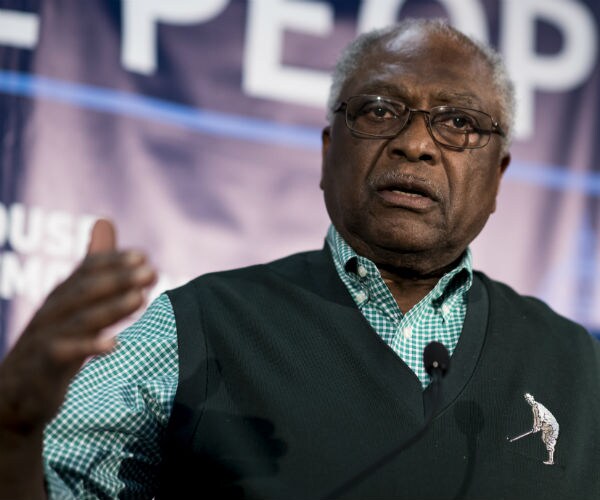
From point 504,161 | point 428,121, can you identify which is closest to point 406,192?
point 428,121

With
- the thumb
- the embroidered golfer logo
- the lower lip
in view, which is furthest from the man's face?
the thumb

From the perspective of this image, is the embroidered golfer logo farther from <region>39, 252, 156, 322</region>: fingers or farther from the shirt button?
<region>39, 252, 156, 322</region>: fingers

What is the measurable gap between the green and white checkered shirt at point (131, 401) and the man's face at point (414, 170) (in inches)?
4.3

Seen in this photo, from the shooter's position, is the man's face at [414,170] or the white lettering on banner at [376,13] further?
the white lettering on banner at [376,13]

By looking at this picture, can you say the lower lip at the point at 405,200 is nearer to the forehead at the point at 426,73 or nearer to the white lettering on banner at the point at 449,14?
the forehead at the point at 426,73

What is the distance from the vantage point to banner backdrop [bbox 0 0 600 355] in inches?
95.5

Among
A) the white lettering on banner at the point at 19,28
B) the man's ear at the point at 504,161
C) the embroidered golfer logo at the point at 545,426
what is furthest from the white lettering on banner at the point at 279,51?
the embroidered golfer logo at the point at 545,426

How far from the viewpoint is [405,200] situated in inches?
63.9

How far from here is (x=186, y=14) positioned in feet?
8.46

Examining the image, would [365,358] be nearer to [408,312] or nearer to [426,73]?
[408,312]

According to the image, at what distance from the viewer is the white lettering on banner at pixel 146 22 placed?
250 cm

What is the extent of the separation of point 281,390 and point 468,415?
13.1 inches

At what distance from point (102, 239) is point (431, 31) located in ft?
3.60

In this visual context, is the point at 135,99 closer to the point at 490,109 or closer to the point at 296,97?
the point at 296,97
